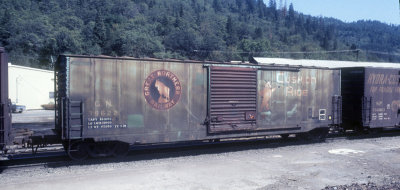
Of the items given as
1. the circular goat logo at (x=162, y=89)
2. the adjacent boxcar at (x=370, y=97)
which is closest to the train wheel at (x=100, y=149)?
the circular goat logo at (x=162, y=89)

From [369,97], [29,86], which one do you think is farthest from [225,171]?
[29,86]

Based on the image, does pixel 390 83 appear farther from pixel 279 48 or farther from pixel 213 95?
pixel 279 48

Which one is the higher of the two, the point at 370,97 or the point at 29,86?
the point at 29,86

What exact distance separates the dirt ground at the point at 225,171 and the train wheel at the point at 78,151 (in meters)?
0.56

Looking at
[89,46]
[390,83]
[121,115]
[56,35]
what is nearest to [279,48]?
[89,46]

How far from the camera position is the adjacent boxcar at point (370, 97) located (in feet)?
52.5

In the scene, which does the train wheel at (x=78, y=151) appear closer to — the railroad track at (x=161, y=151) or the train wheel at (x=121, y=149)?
the railroad track at (x=161, y=151)

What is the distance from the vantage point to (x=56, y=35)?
9081 centimetres

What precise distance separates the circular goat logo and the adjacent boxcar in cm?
950

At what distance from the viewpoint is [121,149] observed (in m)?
11.2

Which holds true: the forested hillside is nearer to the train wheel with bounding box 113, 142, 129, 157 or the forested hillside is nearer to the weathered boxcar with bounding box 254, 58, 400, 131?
the weathered boxcar with bounding box 254, 58, 400, 131

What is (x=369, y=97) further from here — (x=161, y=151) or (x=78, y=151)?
(x=78, y=151)

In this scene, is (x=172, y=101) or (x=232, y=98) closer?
(x=172, y=101)

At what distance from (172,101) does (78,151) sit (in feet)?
11.2
